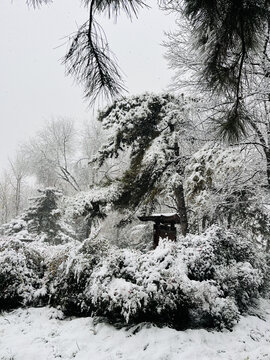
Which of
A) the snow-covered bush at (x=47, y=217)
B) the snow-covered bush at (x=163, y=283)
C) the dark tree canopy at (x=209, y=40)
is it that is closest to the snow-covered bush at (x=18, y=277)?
the snow-covered bush at (x=163, y=283)

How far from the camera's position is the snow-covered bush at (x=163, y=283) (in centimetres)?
415

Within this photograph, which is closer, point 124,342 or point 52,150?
point 124,342

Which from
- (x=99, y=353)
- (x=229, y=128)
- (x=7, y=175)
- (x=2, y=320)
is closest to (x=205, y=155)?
(x=229, y=128)

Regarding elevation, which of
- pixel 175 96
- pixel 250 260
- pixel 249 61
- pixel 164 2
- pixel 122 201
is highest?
pixel 175 96

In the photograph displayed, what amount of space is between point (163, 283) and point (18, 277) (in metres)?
3.47

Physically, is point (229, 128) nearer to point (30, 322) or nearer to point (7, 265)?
point (30, 322)

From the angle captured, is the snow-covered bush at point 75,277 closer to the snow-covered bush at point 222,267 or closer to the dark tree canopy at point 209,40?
the snow-covered bush at point 222,267

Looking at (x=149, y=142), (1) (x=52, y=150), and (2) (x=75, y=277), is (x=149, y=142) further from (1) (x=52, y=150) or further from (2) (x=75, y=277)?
(1) (x=52, y=150)

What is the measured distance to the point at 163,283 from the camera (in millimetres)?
4207

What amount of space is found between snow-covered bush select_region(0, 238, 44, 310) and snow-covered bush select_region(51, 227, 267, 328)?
65 centimetres

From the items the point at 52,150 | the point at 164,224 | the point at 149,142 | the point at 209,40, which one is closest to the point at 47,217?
the point at 52,150

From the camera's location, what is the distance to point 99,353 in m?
3.48

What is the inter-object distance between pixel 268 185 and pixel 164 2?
6.78 m

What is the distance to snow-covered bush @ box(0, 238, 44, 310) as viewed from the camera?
17.9 feet
